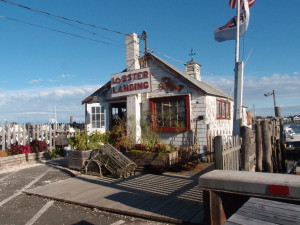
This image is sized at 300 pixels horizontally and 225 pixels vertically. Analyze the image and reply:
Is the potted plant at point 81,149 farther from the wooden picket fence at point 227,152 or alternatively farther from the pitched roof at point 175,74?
the wooden picket fence at point 227,152

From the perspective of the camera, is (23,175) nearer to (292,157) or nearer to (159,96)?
(159,96)

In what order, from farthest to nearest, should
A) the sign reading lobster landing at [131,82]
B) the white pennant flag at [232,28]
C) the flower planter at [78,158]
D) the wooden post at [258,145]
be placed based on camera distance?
the sign reading lobster landing at [131,82] → the white pennant flag at [232,28] → the flower planter at [78,158] → the wooden post at [258,145]

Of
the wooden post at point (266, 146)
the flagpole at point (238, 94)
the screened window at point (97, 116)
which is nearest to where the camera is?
the flagpole at point (238, 94)

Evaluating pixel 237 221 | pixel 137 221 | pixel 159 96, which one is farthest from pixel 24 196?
pixel 159 96

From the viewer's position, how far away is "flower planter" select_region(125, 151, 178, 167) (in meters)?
9.46

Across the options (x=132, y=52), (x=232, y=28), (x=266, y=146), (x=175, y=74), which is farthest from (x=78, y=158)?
(x=232, y=28)

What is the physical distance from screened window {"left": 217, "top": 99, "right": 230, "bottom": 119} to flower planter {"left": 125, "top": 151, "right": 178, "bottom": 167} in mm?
4788

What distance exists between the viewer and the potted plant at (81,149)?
32.9ft

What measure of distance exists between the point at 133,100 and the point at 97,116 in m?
2.76

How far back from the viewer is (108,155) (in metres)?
9.08

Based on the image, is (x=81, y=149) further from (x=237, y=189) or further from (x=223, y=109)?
(x=223, y=109)

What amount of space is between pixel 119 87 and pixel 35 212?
27.2 ft

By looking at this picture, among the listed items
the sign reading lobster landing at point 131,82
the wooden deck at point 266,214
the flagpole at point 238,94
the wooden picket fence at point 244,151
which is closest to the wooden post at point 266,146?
the wooden picket fence at point 244,151

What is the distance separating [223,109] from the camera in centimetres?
1452
